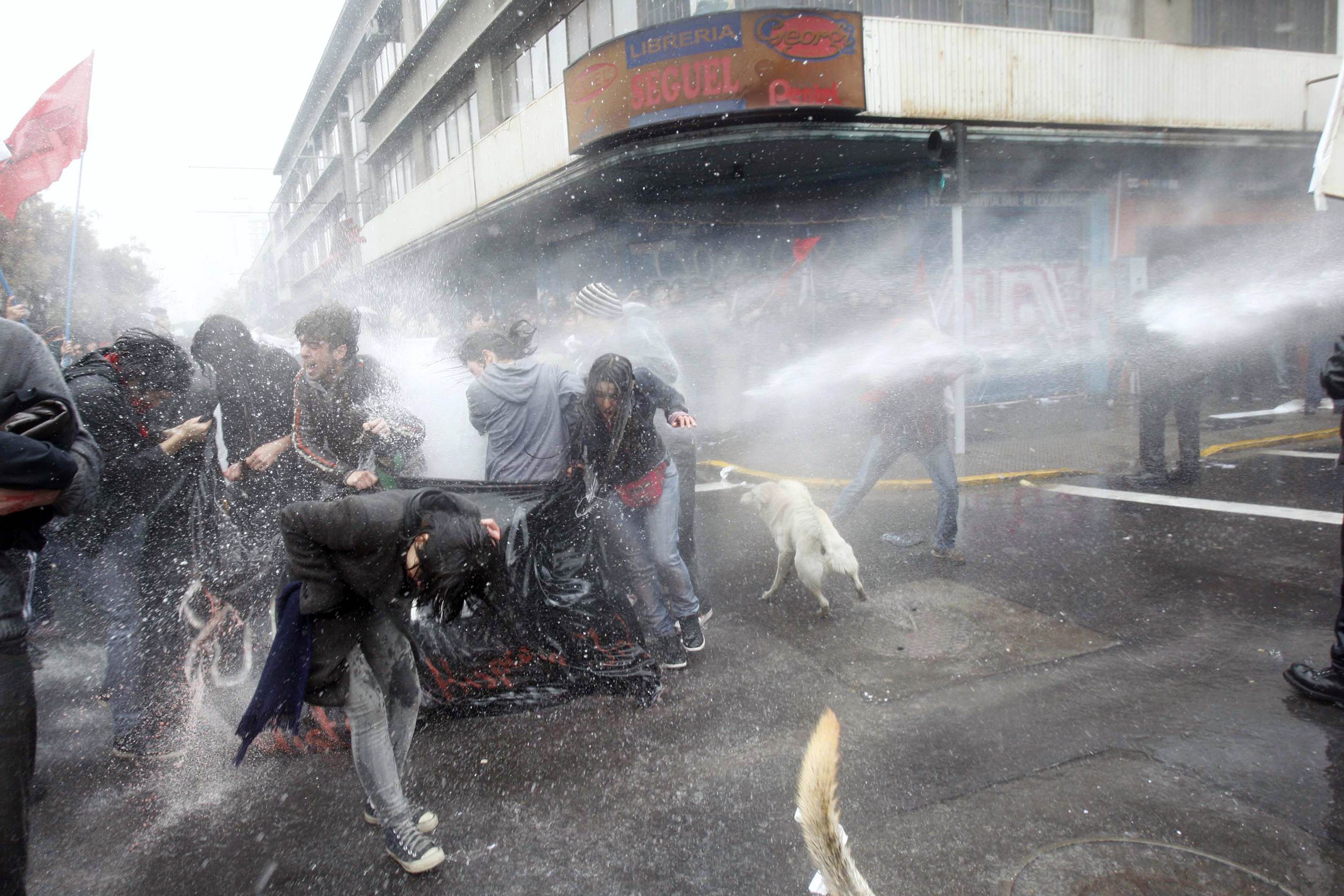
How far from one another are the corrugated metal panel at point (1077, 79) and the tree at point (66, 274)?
967cm

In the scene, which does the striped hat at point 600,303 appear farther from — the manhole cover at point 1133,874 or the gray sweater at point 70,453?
the manhole cover at point 1133,874

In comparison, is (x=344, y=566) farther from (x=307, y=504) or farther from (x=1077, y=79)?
(x=1077, y=79)

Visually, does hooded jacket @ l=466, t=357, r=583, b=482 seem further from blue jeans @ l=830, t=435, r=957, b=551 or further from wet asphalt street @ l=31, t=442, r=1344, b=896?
blue jeans @ l=830, t=435, r=957, b=551

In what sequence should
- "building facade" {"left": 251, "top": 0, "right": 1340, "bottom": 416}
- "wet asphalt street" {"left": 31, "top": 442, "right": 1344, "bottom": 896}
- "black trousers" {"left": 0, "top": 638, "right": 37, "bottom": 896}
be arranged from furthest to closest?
"building facade" {"left": 251, "top": 0, "right": 1340, "bottom": 416} < "wet asphalt street" {"left": 31, "top": 442, "right": 1344, "bottom": 896} < "black trousers" {"left": 0, "top": 638, "right": 37, "bottom": 896}

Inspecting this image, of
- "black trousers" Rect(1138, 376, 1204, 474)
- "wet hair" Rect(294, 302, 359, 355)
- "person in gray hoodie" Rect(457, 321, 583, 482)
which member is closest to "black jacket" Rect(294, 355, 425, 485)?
"wet hair" Rect(294, 302, 359, 355)

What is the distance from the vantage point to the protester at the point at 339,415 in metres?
3.57

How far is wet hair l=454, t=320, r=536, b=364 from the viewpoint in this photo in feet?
13.1

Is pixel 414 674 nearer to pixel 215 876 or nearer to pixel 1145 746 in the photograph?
pixel 215 876

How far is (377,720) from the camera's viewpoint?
8.20ft

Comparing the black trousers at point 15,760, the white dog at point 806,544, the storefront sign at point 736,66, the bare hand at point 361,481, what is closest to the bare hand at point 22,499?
the black trousers at point 15,760

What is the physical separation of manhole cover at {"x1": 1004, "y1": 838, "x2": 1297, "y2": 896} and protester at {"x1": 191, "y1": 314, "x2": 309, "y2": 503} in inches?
144

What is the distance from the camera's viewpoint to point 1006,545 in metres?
5.45

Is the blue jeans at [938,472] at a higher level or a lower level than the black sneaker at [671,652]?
higher

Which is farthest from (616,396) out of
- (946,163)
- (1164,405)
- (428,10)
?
(428,10)
